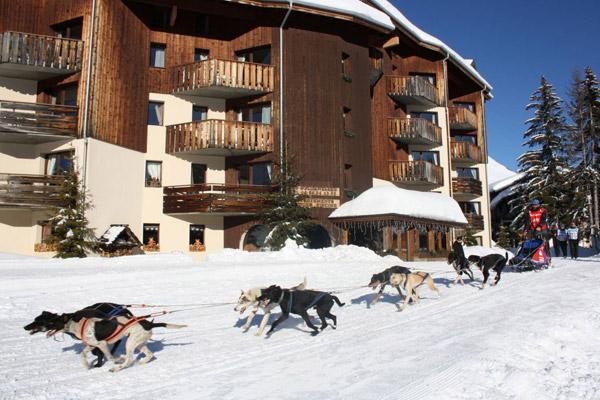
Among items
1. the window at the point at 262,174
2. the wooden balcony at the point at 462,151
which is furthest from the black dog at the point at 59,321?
the wooden balcony at the point at 462,151

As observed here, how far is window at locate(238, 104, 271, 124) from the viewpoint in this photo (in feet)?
81.9

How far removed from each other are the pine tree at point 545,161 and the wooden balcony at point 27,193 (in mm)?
32347

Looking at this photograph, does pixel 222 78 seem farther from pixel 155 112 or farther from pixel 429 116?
pixel 429 116

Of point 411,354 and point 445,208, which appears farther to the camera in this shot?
point 445,208

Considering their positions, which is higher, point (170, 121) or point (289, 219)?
point (170, 121)

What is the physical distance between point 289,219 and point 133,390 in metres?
15.8

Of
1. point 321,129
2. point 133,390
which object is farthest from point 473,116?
point 133,390

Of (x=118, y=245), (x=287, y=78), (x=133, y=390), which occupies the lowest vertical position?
(x=133, y=390)

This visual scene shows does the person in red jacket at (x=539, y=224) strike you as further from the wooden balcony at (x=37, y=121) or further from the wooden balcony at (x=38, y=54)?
the wooden balcony at (x=38, y=54)

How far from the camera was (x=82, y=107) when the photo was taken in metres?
21.1

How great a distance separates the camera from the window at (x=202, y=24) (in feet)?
84.2

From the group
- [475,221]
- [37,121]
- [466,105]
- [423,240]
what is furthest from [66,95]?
[466,105]

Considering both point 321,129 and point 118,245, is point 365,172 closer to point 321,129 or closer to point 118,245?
point 321,129

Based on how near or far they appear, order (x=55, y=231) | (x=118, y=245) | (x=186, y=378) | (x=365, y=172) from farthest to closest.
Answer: (x=365, y=172)
(x=118, y=245)
(x=55, y=231)
(x=186, y=378)
